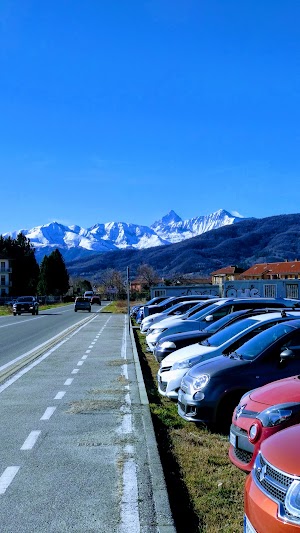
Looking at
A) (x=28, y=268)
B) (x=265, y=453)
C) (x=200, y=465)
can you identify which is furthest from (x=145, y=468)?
(x=28, y=268)

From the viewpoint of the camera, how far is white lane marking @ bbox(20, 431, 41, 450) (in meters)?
6.82

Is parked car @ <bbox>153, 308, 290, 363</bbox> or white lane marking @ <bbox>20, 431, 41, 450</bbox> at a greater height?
parked car @ <bbox>153, 308, 290, 363</bbox>

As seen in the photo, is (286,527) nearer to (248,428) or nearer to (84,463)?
(248,428)

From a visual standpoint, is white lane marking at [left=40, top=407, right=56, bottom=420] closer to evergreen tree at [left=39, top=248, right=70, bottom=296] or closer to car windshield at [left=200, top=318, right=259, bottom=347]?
car windshield at [left=200, top=318, right=259, bottom=347]

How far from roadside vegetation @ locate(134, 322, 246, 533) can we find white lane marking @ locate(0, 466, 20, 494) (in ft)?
4.92

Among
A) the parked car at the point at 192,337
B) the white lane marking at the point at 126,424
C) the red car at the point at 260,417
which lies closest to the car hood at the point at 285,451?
the red car at the point at 260,417

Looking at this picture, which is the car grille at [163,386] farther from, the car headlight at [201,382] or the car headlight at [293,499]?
the car headlight at [293,499]

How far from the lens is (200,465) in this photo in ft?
20.5

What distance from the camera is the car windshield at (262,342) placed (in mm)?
7871

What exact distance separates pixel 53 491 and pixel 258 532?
251 cm

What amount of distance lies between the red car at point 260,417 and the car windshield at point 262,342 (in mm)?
2147

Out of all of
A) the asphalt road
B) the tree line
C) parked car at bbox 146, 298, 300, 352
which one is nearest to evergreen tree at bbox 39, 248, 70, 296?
the tree line

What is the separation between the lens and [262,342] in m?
8.12

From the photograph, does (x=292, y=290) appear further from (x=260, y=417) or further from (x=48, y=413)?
(x=260, y=417)
